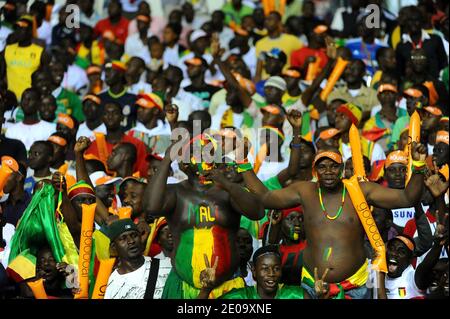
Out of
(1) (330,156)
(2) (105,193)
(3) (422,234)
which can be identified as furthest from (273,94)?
(1) (330,156)

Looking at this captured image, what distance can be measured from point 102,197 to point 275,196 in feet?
8.08

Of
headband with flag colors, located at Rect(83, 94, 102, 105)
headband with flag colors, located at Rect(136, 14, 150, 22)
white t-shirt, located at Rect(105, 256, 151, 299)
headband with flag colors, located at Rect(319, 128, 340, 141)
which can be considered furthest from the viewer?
headband with flag colors, located at Rect(136, 14, 150, 22)

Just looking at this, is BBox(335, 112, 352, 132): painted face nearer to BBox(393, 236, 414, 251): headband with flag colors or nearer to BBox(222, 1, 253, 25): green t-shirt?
BBox(393, 236, 414, 251): headband with flag colors

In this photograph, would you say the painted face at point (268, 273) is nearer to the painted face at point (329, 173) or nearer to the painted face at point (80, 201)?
the painted face at point (329, 173)

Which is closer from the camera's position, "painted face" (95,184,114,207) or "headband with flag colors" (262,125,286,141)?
"painted face" (95,184,114,207)

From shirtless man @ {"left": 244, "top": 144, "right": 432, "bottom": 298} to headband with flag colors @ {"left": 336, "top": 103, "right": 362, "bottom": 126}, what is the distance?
2.24 metres

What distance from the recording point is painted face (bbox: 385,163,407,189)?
1178cm

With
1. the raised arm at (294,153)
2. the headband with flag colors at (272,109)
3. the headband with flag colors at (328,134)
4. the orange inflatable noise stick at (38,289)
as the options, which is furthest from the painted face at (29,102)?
the orange inflatable noise stick at (38,289)

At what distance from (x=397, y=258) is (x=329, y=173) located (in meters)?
1.24

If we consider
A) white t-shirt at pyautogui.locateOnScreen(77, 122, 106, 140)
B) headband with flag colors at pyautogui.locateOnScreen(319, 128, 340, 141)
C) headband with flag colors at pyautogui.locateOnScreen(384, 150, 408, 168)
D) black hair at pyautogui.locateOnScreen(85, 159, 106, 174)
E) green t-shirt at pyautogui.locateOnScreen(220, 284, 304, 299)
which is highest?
white t-shirt at pyautogui.locateOnScreen(77, 122, 106, 140)

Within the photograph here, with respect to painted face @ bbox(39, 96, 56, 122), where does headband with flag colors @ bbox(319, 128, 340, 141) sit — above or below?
below

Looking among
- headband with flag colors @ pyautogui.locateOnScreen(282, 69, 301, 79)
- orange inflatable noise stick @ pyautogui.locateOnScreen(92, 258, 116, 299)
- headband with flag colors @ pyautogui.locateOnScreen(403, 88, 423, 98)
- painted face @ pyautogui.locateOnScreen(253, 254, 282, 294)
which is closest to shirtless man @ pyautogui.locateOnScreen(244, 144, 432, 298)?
painted face @ pyautogui.locateOnScreen(253, 254, 282, 294)

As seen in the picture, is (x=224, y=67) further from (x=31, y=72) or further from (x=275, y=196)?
(x=275, y=196)
